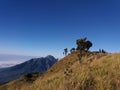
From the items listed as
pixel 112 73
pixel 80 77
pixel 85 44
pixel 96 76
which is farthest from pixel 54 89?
pixel 85 44

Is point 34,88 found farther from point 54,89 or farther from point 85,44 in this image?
point 85,44

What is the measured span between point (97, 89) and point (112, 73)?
1325 mm

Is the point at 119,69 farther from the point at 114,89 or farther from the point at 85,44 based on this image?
the point at 85,44

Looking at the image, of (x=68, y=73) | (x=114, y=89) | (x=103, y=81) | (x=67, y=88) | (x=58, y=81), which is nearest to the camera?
(x=114, y=89)

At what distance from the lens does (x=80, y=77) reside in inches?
385

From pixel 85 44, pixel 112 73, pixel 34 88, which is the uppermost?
pixel 85 44

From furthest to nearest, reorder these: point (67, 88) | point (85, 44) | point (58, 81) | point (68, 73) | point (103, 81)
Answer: point (85, 44), point (68, 73), point (58, 81), point (67, 88), point (103, 81)

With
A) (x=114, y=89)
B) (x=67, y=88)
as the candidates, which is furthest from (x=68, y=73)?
(x=114, y=89)

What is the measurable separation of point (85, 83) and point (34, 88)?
12.0 feet

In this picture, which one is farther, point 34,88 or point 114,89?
point 34,88

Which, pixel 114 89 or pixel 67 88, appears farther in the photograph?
pixel 67 88

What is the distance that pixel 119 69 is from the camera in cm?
971

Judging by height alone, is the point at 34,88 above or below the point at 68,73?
below

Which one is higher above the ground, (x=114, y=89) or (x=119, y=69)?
(x=119, y=69)
